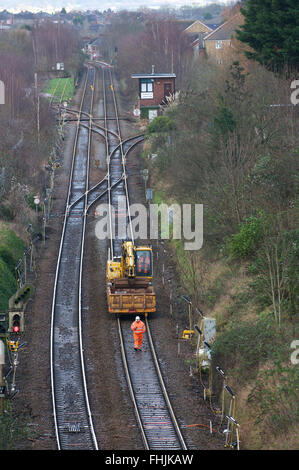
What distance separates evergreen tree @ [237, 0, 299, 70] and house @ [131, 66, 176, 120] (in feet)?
73.7

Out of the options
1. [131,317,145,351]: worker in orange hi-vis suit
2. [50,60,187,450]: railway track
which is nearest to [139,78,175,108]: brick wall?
[50,60,187,450]: railway track

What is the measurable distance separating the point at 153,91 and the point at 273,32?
26510 mm

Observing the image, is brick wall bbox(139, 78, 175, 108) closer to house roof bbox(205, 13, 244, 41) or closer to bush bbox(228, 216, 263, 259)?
house roof bbox(205, 13, 244, 41)

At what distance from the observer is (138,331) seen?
2302 centimetres

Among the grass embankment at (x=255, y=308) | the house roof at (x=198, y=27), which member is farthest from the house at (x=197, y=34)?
the grass embankment at (x=255, y=308)

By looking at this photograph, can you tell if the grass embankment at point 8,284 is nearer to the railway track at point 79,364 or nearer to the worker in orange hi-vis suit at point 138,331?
the railway track at point 79,364

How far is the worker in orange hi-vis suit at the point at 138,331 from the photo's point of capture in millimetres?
22922

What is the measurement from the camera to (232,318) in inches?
917

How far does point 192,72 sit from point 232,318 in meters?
36.8

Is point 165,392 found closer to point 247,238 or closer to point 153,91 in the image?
point 247,238

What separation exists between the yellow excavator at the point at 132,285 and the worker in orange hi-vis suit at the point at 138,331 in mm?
2192

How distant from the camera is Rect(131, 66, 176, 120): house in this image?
60.8 m

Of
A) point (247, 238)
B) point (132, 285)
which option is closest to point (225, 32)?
point (247, 238)
